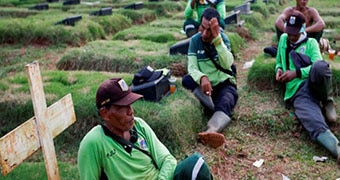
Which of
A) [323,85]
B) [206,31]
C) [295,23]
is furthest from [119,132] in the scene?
[295,23]

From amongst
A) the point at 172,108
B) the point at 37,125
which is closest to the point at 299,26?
the point at 172,108

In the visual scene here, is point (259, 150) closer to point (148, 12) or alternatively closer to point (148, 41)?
point (148, 41)

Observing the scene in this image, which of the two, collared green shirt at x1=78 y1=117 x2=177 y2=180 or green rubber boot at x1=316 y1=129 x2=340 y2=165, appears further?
green rubber boot at x1=316 y1=129 x2=340 y2=165

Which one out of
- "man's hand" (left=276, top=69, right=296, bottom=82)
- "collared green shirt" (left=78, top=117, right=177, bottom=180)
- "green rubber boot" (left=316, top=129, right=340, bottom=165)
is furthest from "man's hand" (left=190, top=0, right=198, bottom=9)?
"collared green shirt" (left=78, top=117, right=177, bottom=180)

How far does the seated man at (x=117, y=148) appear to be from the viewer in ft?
8.42

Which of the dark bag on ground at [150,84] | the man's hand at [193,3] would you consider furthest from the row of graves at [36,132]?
the man's hand at [193,3]

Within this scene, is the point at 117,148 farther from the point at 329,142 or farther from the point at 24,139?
the point at 329,142

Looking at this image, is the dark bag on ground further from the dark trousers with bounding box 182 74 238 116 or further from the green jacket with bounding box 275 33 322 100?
the green jacket with bounding box 275 33 322 100

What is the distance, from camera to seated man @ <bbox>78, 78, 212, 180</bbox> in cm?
257

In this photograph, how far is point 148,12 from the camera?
12.5 metres

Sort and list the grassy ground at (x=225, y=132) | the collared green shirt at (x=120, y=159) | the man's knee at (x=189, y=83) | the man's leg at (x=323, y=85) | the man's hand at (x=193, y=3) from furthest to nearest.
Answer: the man's hand at (x=193, y=3) < the man's knee at (x=189, y=83) < the man's leg at (x=323, y=85) < the grassy ground at (x=225, y=132) < the collared green shirt at (x=120, y=159)

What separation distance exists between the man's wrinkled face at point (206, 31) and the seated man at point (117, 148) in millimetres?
2230

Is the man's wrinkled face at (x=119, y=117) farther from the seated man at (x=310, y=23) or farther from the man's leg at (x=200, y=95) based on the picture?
the seated man at (x=310, y=23)

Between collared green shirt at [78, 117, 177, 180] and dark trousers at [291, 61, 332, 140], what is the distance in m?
2.08
